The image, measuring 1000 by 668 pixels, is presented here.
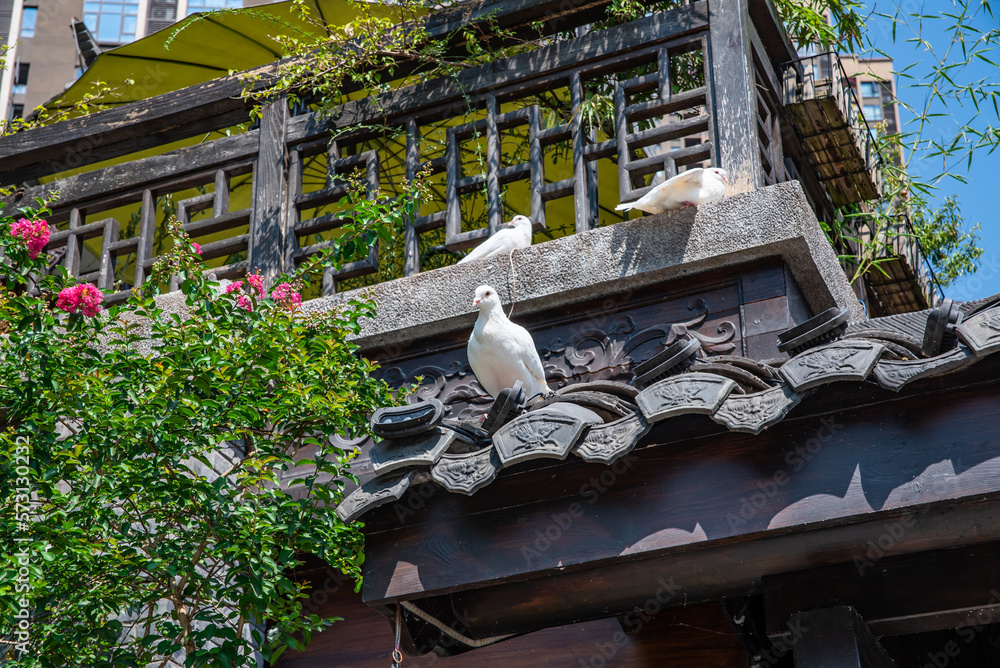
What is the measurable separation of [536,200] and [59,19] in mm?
31378

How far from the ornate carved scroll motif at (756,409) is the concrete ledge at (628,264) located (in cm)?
148

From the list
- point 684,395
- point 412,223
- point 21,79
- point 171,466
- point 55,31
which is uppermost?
point 55,31

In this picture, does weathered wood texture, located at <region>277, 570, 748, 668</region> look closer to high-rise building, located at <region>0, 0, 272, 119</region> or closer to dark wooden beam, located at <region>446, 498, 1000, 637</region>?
dark wooden beam, located at <region>446, 498, 1000, 637</region>

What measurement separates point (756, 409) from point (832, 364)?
0.29m

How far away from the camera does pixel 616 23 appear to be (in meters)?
6.11

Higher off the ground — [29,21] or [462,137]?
[29,21]

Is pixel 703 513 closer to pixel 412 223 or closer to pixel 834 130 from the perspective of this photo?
pixel 412 223

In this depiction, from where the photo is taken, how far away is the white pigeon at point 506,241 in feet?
17.7

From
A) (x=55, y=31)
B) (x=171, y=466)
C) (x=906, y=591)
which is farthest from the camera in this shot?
(x=55, y=31)

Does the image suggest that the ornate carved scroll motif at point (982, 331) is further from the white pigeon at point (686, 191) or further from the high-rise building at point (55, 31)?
the high-rise building at point (55, 31)

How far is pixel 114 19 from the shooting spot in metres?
33.4

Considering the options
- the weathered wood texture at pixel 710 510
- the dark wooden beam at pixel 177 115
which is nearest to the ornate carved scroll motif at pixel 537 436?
the weathered wood texture at pixel 710 510

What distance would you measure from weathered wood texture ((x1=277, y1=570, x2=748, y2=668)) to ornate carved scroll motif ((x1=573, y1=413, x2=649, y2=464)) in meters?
1.04

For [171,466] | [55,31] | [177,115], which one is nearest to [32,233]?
[171,466]
